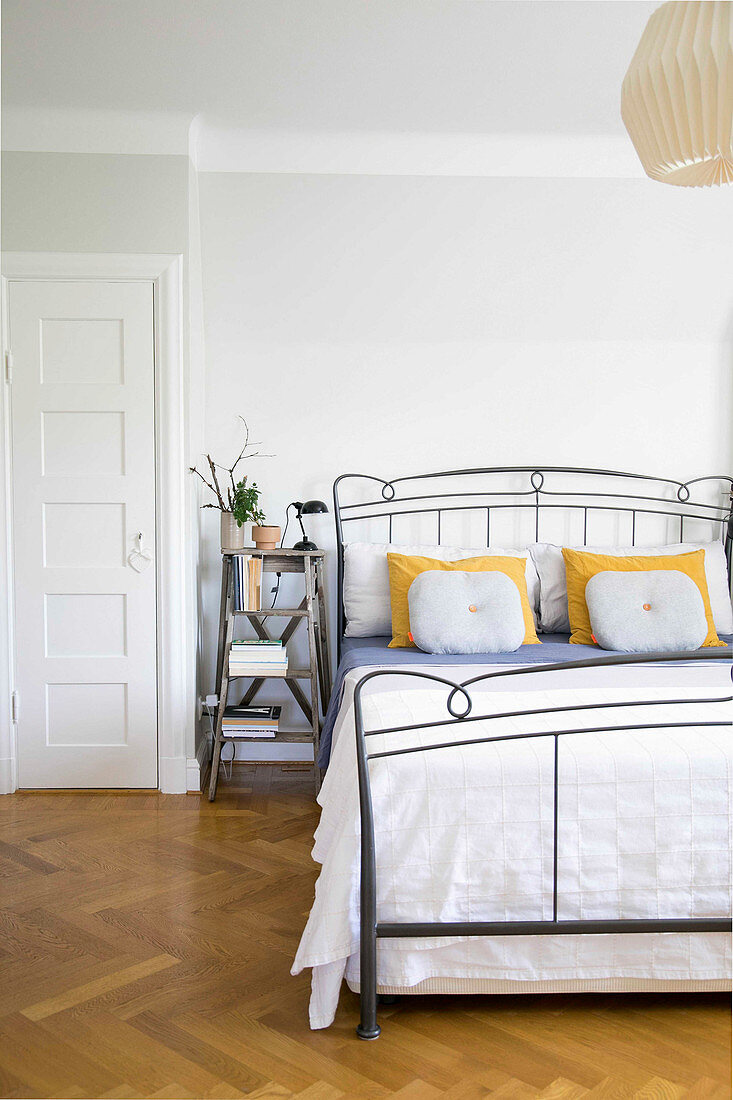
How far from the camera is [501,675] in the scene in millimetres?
1933

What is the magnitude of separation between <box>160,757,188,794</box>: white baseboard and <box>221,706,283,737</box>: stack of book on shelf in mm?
248

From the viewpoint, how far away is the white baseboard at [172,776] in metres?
3.53

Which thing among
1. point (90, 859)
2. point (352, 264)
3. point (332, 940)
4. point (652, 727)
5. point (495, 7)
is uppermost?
point (495, 7)

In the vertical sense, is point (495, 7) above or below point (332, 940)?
above

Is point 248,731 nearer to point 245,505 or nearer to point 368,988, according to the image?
point 245,505

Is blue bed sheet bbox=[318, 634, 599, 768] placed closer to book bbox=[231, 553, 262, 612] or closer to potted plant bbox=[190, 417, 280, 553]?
book bbox=[231, 553, 262, 612]

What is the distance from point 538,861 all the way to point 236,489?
7.00 feet

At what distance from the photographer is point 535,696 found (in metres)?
2.29

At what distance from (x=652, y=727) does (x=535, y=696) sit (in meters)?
0.37

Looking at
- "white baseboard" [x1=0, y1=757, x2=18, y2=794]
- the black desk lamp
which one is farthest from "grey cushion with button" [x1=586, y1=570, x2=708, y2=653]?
"white baseboard" [x1=0, y1=757, x2=18, y2=794]

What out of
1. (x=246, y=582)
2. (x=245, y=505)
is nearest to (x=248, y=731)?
(x=246, y=582)

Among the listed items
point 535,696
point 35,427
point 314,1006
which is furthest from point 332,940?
point 35,427

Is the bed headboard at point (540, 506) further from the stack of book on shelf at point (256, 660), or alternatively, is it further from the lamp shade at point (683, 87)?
the lamp shade at point (683, 87)

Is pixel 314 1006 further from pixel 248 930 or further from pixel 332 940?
pixel 248 930
